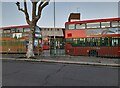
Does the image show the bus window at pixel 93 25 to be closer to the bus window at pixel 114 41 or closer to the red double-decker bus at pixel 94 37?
the red double-decker bus at pixel 94 37

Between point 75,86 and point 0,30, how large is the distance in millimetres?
26820

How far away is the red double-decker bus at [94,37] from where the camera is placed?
23375 millimetres

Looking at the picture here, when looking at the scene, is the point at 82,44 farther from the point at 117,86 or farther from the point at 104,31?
the point at 117,86

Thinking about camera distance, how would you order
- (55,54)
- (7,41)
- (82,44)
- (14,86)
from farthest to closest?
(7,41)
(55,54)
(82,44)
(14,86)

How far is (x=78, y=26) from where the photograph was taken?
25828 millimetres

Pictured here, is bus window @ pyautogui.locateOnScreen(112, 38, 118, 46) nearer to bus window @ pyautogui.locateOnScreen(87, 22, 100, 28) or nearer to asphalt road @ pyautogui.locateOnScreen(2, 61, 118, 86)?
bus window @ pyautogui.locateOnScreen(87, 22, 100, 28)

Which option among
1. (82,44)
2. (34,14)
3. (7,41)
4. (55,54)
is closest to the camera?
(34,14)

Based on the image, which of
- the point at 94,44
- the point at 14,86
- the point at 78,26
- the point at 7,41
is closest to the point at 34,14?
the point at 78,26

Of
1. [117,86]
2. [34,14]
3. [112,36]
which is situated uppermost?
[34,14]

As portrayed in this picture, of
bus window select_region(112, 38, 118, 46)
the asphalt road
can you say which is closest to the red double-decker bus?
bus window select_region(112, 38, 118, 46)

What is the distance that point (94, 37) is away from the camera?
24.6 m

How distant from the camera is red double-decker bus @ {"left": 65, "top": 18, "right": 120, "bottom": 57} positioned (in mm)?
23375

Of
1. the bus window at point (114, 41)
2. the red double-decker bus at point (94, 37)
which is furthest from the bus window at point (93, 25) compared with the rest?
the bus window at point (114, 41)

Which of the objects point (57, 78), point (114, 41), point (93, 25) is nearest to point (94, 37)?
point (93, 25)
